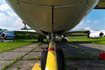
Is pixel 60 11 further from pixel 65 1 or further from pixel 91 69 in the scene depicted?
pixel 91 69

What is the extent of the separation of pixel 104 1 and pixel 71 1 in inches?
101

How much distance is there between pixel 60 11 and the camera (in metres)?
1.23

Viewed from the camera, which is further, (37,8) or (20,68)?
(20,68)

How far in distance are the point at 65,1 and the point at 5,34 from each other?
1037 centimetres

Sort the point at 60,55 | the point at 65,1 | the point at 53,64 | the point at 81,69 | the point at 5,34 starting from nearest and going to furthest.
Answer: the point at 65,1
the point at 53,64
the point at 60,55
the point at 81,69
the point at 5,34

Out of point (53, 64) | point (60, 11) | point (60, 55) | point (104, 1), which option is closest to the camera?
point (53, 64)

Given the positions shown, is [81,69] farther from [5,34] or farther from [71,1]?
[5,34]

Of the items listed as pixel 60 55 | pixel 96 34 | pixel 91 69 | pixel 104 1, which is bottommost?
pixel 91 69

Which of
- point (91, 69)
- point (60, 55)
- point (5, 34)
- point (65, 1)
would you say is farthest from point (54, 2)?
point (5, 34)

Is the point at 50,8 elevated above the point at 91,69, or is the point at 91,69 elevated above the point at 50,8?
the point at 50,8

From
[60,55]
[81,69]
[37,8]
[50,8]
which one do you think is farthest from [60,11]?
[81,69]

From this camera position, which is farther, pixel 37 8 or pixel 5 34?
pixel 5 34

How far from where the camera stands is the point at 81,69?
1.90 m

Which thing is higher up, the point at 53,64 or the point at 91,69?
the point at 53,64
